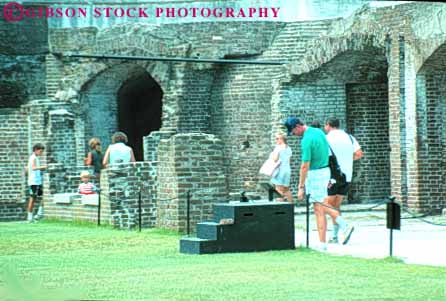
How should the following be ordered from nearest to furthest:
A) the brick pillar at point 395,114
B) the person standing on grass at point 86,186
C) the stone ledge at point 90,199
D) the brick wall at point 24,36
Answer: the stone ledge at point 90,199 → the person standing on grass at point 86,186 → the brick pillar at point 395,114 → the brick wall at point 24,36

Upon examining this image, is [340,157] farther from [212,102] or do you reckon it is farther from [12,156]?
[12,156]

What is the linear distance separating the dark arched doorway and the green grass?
1530 centimetres

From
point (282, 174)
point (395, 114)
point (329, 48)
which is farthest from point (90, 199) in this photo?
point (329, 48)

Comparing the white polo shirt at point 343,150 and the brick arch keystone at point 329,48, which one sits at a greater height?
the brick arch keystone at point 329,48

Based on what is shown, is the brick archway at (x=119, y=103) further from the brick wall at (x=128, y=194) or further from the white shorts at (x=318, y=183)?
the white shorts at (x=318, y=183)

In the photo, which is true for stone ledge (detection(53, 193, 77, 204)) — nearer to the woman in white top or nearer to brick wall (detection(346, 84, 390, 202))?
the woman in white top

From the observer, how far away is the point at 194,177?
13.6m

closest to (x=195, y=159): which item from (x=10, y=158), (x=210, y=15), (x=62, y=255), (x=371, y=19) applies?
(x=62, y=255)

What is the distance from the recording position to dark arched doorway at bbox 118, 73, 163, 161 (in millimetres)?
28016

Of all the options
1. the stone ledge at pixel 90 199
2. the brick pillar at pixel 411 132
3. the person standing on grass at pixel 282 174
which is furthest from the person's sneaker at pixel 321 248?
the brick pillar at pixel 411 132

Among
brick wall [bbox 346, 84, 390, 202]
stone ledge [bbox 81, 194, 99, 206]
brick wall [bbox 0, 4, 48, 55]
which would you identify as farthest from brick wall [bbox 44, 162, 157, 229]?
brick wall [bbox 0, 4, 48, 55]

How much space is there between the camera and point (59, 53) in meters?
25.9

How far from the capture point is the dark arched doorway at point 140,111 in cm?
2802

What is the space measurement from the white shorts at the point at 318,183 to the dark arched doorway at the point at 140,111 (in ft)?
53.7
